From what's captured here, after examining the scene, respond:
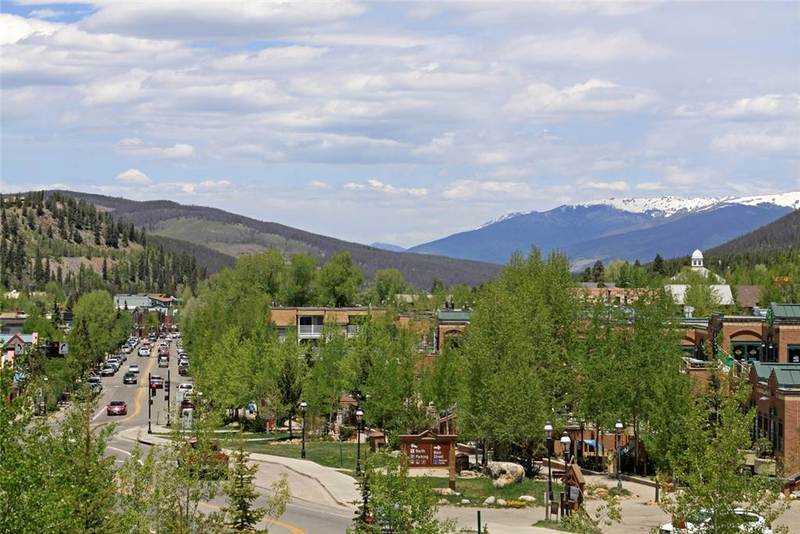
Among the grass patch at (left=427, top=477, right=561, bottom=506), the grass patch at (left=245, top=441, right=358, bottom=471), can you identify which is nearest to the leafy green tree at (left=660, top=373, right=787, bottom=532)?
the grass patch at (left=427, top=477, right=561, bottom=506)

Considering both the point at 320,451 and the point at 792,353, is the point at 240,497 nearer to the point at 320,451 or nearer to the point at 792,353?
the point at 320,451

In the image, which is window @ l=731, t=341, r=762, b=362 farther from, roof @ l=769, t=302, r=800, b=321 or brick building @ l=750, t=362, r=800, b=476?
brick building @ l=750, t=362, r=800, b=476

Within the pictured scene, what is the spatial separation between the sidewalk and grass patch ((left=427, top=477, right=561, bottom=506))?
12.9 ft

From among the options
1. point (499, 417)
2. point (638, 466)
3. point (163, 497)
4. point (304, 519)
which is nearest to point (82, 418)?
point (163, 497)

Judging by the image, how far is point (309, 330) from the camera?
14662 centimetres

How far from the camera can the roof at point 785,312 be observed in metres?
85.8

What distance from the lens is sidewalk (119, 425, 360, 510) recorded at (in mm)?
56834

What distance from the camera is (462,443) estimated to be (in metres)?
78.6

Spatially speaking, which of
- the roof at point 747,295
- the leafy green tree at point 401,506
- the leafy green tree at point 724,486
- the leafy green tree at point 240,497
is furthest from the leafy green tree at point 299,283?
the leafy green tree at point 401,506

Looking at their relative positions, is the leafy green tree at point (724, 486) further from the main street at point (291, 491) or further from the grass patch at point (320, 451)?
the grass patch at point (320, 451)

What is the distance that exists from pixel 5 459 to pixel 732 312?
105820 millimetres

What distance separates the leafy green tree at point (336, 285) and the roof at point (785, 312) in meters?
82.5

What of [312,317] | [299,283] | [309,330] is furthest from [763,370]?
[299,283]

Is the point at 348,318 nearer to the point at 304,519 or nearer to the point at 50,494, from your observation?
the point at 304,519
